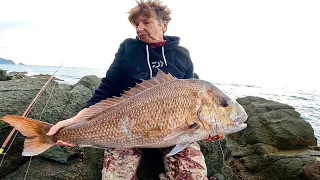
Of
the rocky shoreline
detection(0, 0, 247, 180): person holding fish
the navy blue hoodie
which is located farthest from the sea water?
detection(0, 0, 247, 180): person holding fish

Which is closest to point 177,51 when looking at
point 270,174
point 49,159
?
point 49,159

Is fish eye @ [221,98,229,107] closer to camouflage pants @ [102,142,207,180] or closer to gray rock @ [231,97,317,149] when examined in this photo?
camouflage pants @ [102,142,207,180]

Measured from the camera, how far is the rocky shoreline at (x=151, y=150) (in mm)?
4191

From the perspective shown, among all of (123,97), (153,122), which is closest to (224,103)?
(153,122)

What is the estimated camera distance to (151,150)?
168 inches

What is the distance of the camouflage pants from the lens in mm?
3379

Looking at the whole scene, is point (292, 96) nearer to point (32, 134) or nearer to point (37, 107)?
point (37, 107)

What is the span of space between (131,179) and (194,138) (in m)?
1.13

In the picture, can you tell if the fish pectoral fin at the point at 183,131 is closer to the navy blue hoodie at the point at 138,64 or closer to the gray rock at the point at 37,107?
the navy blue hoodie at the point at 138,64

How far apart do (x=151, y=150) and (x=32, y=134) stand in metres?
1.93

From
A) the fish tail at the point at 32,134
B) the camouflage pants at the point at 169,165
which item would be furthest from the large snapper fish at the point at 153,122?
the camouflage pants at the point at 169,165

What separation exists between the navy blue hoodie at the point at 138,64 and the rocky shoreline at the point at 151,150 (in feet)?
3.53

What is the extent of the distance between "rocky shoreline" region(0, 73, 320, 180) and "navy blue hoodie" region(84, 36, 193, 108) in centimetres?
108

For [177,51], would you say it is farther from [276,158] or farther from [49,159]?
[276,158]
